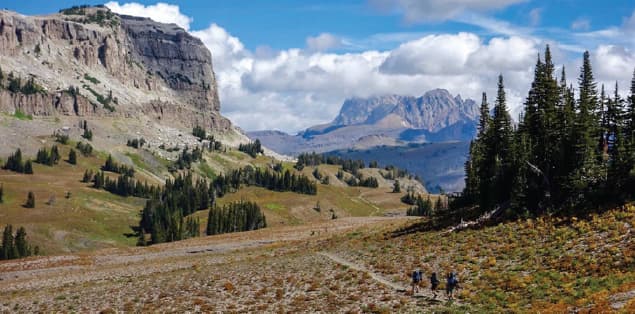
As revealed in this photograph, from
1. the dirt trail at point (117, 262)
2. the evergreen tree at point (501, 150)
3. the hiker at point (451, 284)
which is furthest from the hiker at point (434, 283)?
the dirt trail at point (117, 262)

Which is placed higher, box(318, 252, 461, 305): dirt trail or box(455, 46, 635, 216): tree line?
box(455, 46, 635, 216): tree line

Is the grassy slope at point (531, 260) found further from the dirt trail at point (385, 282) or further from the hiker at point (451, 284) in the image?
the dirt trail at point (385, 282)

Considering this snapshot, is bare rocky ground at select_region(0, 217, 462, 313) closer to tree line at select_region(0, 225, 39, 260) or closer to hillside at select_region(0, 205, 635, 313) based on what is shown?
hillside at select_region(0, 205, 635, 313)

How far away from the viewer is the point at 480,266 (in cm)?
4831

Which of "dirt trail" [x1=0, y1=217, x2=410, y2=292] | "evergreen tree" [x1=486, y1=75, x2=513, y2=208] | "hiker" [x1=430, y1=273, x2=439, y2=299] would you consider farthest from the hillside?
"evergreen tree" [x1=486, y1=75, x2=513, y2=208]

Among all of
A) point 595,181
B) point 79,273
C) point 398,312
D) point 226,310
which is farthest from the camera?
point 79,273

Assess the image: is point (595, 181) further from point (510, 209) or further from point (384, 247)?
point (384, 247)

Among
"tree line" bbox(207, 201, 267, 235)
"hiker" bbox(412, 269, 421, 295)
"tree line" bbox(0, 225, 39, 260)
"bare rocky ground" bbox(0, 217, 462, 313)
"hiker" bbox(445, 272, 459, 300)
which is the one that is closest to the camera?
"hiker" bbox(445, 272, 459, 300)

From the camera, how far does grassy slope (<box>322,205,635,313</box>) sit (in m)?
35.8

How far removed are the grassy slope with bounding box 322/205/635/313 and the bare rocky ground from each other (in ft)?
14.2

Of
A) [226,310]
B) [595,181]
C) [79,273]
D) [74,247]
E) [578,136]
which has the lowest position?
[74,247]

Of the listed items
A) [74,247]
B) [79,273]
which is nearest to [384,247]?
[79,273]

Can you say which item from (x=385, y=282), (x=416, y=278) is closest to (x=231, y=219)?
(x=385, y=282)

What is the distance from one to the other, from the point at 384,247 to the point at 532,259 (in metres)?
23.8
